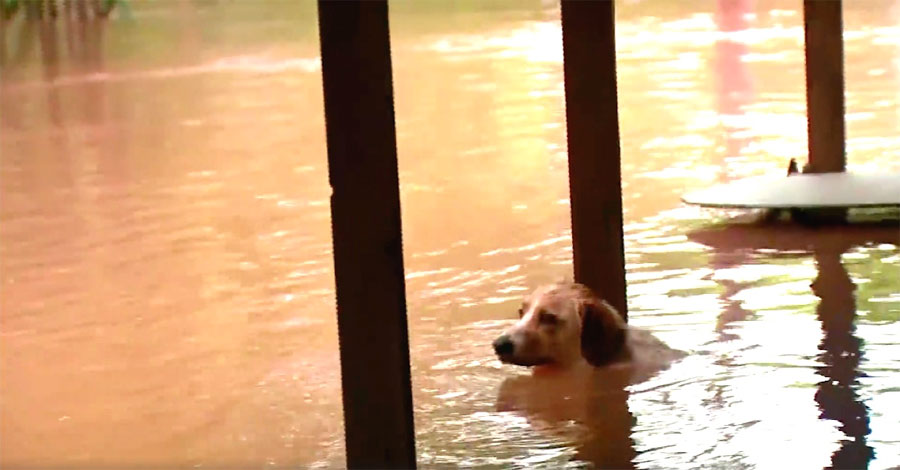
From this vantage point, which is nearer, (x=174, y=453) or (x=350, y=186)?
(x=350, y=186)

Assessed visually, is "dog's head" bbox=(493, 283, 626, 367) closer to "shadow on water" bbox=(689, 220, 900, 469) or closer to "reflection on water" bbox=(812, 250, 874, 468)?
"shadow on water" bbox=(689, 220, 900, 469)

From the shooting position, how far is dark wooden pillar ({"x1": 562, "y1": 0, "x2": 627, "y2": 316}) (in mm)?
4287

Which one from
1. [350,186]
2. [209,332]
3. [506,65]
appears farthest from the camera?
[506,65]

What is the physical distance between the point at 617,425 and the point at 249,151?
198 inches

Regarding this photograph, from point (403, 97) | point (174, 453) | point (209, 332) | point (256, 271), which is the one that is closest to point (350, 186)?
point (174, 453)

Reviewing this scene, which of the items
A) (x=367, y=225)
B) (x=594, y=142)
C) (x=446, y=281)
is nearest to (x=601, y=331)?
(x=594, y=142)

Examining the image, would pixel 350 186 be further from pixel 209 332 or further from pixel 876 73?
pixel 876 73

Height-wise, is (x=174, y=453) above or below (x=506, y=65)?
below

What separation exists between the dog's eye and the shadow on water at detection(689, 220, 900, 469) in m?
0.57

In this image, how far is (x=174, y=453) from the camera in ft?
12.1

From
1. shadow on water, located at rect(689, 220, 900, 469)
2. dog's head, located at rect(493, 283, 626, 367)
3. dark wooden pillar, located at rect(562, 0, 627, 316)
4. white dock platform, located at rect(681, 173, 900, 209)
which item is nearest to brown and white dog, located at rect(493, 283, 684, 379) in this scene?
dog's head, located at rect(493, 283, 626, 367)

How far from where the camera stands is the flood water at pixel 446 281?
3.73 meters

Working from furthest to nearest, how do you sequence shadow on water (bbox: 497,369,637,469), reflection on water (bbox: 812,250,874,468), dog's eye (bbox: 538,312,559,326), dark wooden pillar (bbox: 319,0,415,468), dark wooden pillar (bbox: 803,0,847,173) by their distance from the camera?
dark wooden pillar (bbox: 803,0,847,173) < dog's eye (bbox: 538,312,559,326) < shadow on water (bbox: 497,369,637,469) < reflection on water (bbox: 812,250,874,468) < dark wooden pillar (bbox: 319,0,415,468)

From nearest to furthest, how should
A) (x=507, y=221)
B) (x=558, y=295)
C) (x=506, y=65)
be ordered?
(x=558, y=295), (x=507, y=221), (x=506, y=65)
